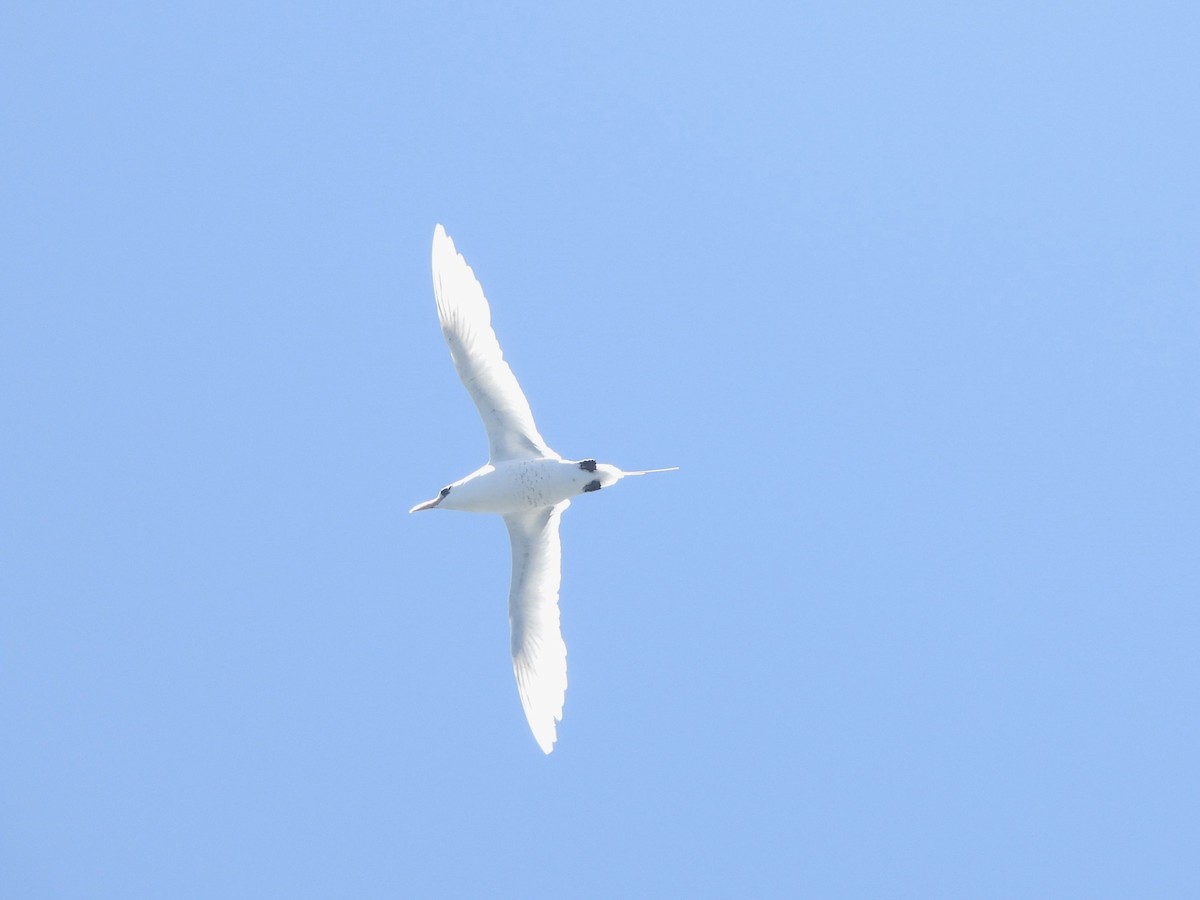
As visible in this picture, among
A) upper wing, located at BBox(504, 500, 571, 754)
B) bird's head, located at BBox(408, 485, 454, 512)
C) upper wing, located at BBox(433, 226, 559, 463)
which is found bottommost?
upper wing, located at BBox(504, 500, 571, 754)

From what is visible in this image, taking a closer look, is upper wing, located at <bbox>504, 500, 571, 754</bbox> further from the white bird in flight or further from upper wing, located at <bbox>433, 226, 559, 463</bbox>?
upper wing, located at <bbox>433, 226, 559, 463</bbox>

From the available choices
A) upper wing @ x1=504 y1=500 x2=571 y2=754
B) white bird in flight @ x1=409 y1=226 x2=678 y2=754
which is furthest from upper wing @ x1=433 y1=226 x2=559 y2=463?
upper wing @ x1=504 y1=500 x2=571 y2=754

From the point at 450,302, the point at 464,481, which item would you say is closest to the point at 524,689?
the point at 464,481

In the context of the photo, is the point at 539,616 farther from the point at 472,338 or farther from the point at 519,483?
the point at 472,338

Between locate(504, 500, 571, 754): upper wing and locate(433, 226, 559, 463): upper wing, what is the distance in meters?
1.73

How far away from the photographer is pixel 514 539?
2278 cm

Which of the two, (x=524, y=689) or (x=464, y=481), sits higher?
(x=464, y=481)

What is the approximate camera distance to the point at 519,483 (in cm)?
2170

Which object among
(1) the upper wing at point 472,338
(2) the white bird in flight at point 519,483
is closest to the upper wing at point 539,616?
(2) the white bird in flight at point 519,483

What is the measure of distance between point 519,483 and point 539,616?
223 cm

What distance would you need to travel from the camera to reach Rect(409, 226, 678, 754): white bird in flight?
2164cm

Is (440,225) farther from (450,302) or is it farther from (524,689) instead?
(524,689)

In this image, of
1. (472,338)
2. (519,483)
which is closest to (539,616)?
(519,483)

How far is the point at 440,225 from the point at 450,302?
1.05 metres
